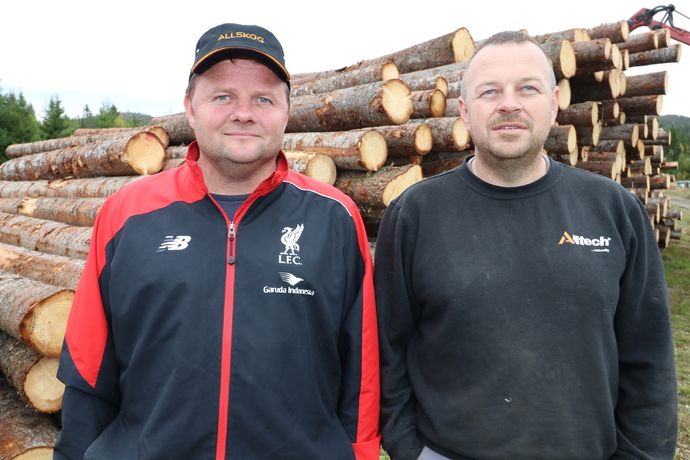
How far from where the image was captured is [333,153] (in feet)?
17.1

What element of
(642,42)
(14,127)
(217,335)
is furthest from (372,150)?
(14,127)

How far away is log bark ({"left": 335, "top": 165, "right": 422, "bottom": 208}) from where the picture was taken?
4.87 m

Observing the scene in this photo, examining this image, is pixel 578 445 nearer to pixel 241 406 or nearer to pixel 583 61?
pixel 241 406

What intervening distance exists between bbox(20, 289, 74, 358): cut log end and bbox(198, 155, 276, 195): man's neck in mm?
1595

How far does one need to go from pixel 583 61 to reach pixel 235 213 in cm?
672

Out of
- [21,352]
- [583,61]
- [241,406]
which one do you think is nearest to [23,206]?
[21,352]

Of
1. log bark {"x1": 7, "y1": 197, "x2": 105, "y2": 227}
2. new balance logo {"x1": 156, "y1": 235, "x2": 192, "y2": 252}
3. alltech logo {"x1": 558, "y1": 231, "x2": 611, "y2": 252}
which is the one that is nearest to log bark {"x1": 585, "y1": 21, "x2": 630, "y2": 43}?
alltech logo {"x1": 558, "y1": 231, "x2": 611, "y2": 252}

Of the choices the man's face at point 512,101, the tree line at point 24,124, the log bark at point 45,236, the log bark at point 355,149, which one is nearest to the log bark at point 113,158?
the log bark at point 45,236

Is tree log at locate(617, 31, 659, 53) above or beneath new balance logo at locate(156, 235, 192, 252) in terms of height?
above

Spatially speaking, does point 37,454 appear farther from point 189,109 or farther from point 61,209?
point 61,209

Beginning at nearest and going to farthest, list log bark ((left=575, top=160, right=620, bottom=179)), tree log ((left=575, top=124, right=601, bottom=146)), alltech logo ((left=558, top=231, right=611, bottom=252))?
alltech logo ((left=558, top=231, right=611, bottom=252)) < tree log ((left=575, top=124, right=601, bottom=146)) < log bark ((left=575, top=160, right=620, bottom=179))

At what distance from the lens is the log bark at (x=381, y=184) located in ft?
16.0

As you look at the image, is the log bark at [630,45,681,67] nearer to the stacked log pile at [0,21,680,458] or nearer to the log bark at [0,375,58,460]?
the stacked log pile at [0,21,680,458]

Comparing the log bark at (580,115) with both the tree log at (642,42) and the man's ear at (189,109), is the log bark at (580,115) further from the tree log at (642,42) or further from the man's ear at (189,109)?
the man's ear at (189,109)
